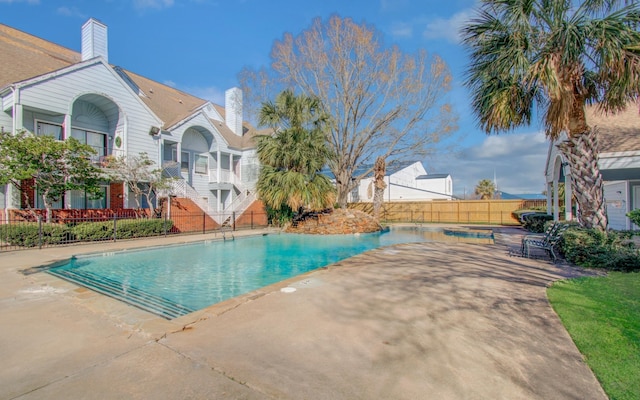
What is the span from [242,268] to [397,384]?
23.8 ft

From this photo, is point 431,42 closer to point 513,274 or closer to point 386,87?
point 386,87

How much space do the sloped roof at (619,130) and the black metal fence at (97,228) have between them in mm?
18092

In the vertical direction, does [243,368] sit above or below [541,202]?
below

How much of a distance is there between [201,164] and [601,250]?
21.7m

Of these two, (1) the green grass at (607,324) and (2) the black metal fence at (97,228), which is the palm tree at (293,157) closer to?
(2) the black metal fence at (97,228)

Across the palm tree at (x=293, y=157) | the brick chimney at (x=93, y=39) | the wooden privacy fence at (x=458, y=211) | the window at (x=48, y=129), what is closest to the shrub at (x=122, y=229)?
the window at (x=48, y=129)

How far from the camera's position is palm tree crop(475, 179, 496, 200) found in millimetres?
41809

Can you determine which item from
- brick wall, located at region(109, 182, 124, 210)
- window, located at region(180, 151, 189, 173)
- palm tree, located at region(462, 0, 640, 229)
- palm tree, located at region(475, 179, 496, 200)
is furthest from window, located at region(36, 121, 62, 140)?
palm tree, located at region(475, 179, 496, 200)

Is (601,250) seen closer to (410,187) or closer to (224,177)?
(224,177)

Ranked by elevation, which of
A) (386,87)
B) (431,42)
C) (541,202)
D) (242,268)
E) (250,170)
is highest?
(431,42)

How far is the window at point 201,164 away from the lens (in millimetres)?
21902

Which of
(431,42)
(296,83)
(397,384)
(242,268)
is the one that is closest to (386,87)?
(431,42)

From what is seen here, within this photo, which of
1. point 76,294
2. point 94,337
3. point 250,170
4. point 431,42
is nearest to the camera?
point 94,337

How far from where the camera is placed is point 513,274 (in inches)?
253
